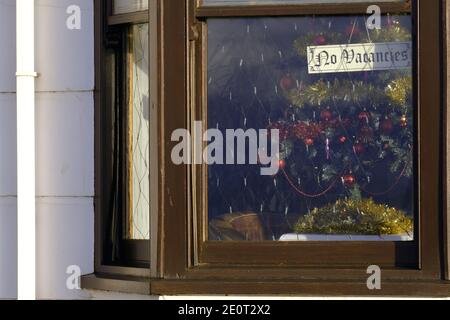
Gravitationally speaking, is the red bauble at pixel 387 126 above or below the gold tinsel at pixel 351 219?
above

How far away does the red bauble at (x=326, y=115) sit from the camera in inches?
172

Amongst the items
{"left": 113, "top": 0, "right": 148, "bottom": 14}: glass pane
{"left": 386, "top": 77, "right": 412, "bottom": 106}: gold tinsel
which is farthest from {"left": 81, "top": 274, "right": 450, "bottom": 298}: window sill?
{"left": 113, "top": 0, "right": 148, "bottom": 14}: glass pane

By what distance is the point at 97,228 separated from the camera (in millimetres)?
4555

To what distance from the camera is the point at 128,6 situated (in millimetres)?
4539

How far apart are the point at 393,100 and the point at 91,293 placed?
1.53 metres

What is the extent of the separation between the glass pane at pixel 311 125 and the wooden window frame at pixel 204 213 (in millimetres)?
60

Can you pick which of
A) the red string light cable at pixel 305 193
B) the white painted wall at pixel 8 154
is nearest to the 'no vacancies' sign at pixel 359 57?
the red string light cable at pixel 305 193

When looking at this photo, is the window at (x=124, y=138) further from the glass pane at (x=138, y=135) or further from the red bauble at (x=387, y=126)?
the red bauble at (x=387, y=126)

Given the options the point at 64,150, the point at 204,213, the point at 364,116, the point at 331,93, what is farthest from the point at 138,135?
the point at 364,116

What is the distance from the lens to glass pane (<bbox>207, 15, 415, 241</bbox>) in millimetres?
4312

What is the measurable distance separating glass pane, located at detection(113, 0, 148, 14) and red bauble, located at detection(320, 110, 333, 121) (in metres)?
0.88

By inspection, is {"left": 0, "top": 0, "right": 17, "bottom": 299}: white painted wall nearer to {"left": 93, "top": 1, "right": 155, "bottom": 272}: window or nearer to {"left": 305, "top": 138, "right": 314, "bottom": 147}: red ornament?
{"left": 93, "top": 1, "right": 155, "bottom": 272}: window
